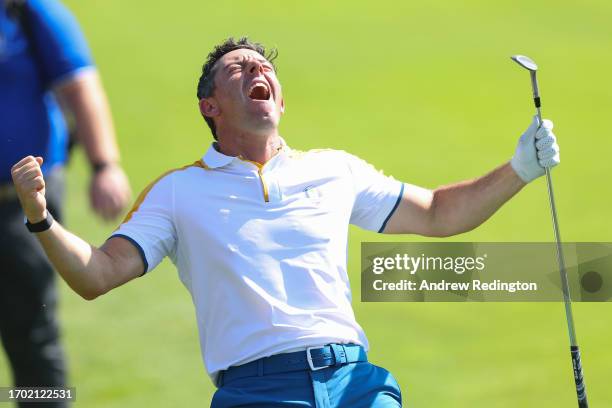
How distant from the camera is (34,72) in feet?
19.9

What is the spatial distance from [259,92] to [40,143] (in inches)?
57.1

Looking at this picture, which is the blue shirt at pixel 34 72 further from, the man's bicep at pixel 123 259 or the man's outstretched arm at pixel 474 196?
the man's outstretched arm at pixel 474 196

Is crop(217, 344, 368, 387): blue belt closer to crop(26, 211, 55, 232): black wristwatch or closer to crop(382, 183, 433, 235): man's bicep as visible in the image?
crop(382, 183, 433, 235): man's bicep

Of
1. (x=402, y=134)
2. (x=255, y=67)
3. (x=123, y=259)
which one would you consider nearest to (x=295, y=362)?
(x=123, y=259)

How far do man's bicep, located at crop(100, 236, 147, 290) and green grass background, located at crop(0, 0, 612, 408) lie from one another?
308 cm

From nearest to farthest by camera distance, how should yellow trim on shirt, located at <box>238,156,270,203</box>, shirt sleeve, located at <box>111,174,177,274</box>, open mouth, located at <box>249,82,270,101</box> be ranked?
shirt sleeve, located at <box>111,174,177,274</box>
yellow trim on shirt, located at <box>238,156,270,203</box>
open mouth, located at <box>249,82,270,101</box>

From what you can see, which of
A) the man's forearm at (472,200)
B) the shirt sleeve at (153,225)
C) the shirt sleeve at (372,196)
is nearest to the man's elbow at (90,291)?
the shirt sleeve at (153,225)

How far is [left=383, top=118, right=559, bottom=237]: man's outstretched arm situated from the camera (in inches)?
202

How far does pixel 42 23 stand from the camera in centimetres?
595

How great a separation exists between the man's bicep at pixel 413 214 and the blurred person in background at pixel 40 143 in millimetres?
1288

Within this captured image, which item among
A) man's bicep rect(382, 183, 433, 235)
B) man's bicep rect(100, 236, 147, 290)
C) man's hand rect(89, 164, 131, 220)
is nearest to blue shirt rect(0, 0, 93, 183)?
man's hand rect(89, 164, 131, 220)

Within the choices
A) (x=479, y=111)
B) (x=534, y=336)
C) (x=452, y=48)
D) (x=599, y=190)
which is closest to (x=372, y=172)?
(x=534, y=336)

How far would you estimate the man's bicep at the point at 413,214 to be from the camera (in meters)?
5.25

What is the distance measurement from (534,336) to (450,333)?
56cm
